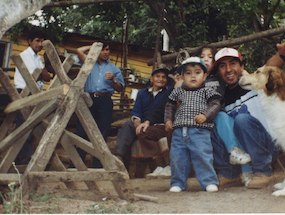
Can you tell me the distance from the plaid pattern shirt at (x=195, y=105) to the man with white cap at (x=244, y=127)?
1.08 ft

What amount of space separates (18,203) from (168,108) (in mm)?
2471

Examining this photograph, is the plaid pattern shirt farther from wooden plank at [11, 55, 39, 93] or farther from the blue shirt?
the blue shirt

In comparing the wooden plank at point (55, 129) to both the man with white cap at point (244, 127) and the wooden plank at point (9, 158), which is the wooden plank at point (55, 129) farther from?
the man with white cap at point (244, 127)

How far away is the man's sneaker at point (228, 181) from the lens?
5.89 meters

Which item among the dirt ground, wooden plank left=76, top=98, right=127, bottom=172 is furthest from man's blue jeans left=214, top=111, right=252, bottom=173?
wooden plank left=76, top=98, right=127, bottom=172

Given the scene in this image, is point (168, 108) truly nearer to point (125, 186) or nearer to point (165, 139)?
point (165, 139)

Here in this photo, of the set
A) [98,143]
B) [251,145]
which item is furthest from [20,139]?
[251,145]

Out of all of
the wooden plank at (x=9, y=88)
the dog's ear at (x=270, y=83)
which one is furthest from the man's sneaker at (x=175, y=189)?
the wooden plank at (x=9, y=88)

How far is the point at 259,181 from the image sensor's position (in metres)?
5.55

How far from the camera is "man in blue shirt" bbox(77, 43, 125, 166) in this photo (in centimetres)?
738

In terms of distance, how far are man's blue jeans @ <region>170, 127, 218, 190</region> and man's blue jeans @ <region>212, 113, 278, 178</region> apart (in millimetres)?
275

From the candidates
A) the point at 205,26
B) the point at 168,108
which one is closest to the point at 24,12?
the point at 168,108

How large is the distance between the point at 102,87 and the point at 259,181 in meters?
3.08

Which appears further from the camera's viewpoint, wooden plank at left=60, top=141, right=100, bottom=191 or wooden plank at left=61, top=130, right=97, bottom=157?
wooden plank at left=60, top=141, right=100, bottom=191
